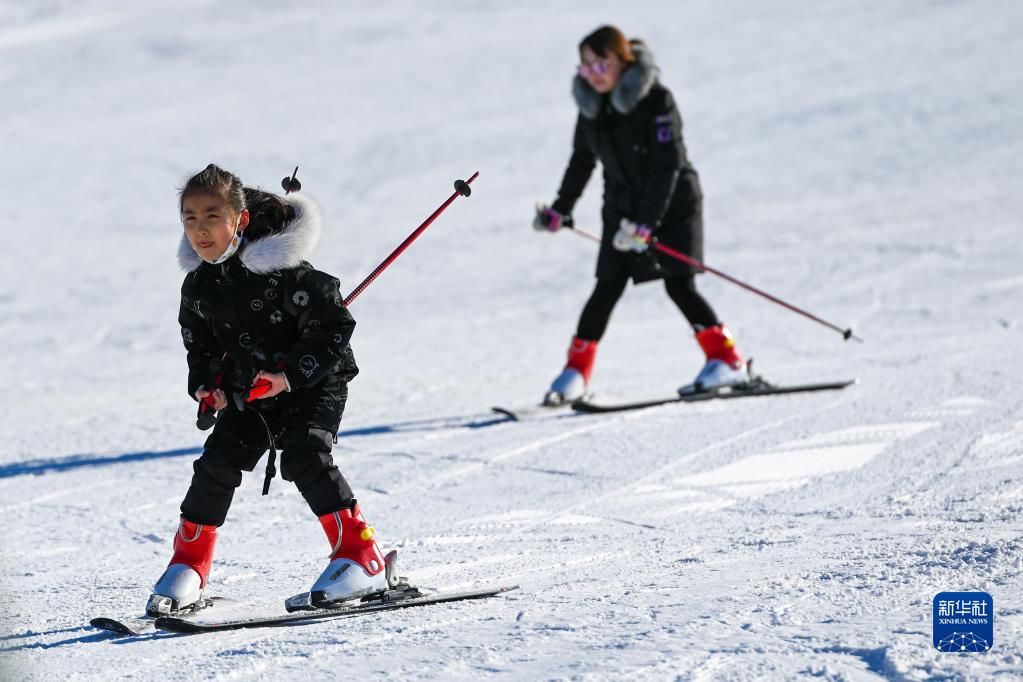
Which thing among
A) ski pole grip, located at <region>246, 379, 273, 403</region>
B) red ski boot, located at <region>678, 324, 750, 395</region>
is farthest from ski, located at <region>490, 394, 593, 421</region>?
ski pole grip, located at <region>246, 379, 273, 403</region>

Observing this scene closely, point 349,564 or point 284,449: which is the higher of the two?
point 284,449

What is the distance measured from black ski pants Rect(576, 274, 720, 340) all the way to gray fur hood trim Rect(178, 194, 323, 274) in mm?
3001

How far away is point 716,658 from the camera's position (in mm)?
2957

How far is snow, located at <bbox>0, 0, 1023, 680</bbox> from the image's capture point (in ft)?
11.0

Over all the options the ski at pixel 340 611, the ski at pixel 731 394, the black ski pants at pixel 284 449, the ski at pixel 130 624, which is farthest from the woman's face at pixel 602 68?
the ski at pixel 130 624

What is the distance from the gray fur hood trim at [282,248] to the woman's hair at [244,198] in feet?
0.12

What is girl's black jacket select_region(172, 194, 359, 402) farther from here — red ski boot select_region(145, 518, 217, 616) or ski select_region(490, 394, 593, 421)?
ski select_region(490, 394, 593, 421)

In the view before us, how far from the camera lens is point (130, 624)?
3.53m

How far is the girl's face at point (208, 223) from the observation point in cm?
354

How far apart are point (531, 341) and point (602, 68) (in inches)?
108

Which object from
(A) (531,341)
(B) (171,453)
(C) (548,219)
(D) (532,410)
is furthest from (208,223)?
(A) (531,341)

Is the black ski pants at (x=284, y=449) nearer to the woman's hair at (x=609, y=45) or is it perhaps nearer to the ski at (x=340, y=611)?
the ski at (x=340, y=611)

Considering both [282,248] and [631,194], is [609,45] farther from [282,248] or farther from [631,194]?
[282,248]

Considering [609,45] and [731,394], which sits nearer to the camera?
[609,45]
